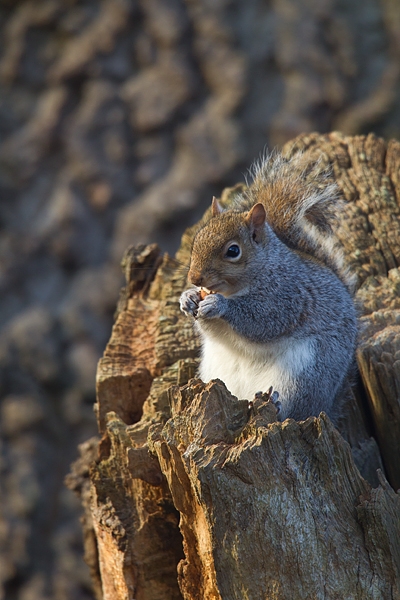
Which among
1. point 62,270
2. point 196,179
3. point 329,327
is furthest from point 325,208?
point 62,270

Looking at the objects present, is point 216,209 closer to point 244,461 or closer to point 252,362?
point 252,362

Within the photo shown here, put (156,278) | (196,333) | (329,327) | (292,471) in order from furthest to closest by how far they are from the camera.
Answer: (156,278) → (196,333) → (329,327) → (292,471)

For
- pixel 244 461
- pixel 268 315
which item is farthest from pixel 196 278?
pixel 244 461

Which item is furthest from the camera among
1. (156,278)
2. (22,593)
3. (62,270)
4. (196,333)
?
(62,270)

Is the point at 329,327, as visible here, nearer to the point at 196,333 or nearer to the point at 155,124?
the point at 196,333

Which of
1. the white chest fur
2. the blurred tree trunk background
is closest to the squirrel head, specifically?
the white chest fur

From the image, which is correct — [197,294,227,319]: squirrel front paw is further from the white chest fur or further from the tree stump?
the tree stump
